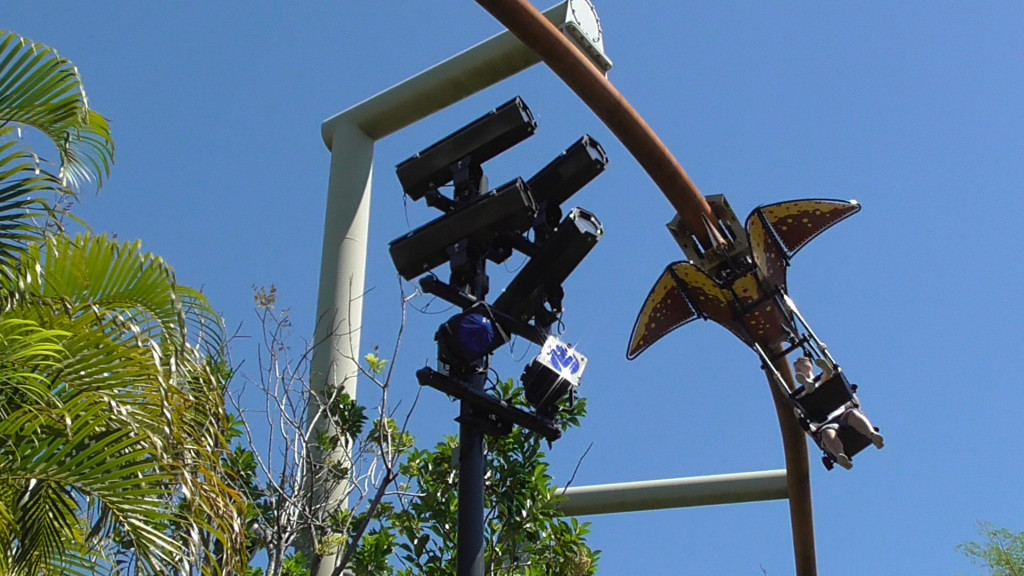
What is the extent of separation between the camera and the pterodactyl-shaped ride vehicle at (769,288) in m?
7.72

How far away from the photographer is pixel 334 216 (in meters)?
10.9

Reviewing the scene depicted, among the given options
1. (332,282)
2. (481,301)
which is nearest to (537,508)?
(481,301)

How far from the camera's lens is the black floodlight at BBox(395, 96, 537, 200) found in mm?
6445

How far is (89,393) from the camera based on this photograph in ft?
17.7

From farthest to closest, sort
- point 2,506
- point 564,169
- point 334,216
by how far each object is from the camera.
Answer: point 334,216 → point 564,169 → point 2,506

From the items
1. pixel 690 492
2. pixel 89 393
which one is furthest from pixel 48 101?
pixel 690 492

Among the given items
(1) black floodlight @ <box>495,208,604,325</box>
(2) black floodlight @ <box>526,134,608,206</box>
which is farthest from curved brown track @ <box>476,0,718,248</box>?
(1) black floodlight @ <box>495,208,604,325</box>

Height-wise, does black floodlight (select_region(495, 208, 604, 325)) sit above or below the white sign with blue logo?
above

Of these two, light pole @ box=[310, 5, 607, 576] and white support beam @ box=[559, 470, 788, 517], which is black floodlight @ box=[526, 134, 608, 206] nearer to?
light pole @ box=[310, 5, 607, 576]

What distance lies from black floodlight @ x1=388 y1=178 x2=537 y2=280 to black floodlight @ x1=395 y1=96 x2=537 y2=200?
1.38 feet

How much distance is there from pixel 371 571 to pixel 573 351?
1.81 meters

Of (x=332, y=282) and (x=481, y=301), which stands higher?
(x=332, y=282)

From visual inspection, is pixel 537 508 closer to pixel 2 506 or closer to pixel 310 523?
pixel 310 523

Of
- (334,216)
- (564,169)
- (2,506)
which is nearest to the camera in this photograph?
(2,506)
